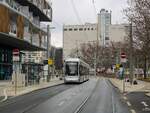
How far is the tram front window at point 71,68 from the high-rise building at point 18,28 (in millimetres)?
7261

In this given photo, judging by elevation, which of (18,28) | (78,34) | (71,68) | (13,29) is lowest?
(71,68)

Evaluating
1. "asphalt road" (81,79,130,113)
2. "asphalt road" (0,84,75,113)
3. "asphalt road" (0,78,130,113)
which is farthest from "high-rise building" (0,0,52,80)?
"asphalt road" (81,79,130,113)

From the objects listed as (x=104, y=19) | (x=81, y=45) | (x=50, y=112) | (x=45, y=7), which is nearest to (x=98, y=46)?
(x=81, y=45)

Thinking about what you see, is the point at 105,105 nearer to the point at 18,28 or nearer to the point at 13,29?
the point at 13,29

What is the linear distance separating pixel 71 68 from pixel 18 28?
11.9 m

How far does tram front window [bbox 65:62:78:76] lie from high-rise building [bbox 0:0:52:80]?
726cm

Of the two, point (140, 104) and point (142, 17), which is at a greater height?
point (142, 17)

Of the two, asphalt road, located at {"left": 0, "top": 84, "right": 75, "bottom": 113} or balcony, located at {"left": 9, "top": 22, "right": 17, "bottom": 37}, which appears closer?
asphalt road, located at {"left": 0, "top": 84, "right": 75, "bottom": 113}

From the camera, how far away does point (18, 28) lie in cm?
6519

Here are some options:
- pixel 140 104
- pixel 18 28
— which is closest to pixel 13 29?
pixel 18 28

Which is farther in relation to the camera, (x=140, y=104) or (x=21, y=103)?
(x=21, y=103)

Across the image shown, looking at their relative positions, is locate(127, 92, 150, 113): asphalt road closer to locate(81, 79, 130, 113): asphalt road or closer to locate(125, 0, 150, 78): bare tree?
locate(81, 79, 130, 113): asphalt road

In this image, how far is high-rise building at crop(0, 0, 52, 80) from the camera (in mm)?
59150

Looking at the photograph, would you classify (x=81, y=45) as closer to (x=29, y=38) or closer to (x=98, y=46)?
(x=98, y=46)
